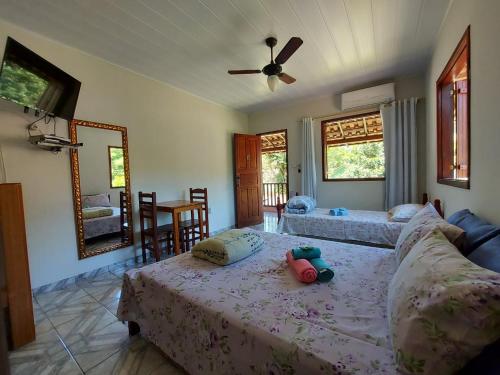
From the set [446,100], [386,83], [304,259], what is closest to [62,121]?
[304,259]

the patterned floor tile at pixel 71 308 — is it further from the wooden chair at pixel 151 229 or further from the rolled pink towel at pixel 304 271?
the rolled pink towel at pixel 304 271

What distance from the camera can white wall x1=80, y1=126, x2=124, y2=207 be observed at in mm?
2627

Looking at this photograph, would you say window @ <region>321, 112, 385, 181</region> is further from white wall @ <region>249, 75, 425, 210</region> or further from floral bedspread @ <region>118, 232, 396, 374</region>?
floral bedspread @ <region>118, 232, 396, 374</region>

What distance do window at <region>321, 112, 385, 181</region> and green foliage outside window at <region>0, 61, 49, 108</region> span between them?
4128 millimetres

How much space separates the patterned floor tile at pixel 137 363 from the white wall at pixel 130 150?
59.6 inches

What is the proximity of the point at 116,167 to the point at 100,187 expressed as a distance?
1.05 ft

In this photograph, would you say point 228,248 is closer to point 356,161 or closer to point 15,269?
point 15,269

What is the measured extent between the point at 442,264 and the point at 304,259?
0.74 m

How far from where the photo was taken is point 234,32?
2312 millimetres

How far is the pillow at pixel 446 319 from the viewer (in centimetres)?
60

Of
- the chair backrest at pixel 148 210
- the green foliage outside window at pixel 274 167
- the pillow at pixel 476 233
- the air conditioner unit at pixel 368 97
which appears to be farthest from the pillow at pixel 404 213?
the green foliage outside window at pixel 274 167

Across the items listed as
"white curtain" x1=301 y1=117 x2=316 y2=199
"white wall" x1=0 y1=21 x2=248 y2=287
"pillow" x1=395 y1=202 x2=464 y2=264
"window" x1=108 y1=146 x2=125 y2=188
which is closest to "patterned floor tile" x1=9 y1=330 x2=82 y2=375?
"white wall" x1=0 y1=21 x2=248 y2=287

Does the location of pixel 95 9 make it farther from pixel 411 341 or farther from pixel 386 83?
pixel 386 83

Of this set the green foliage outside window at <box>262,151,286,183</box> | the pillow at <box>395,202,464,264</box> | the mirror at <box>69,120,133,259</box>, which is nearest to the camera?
the pillow at <box>395,202,464,264</box>
